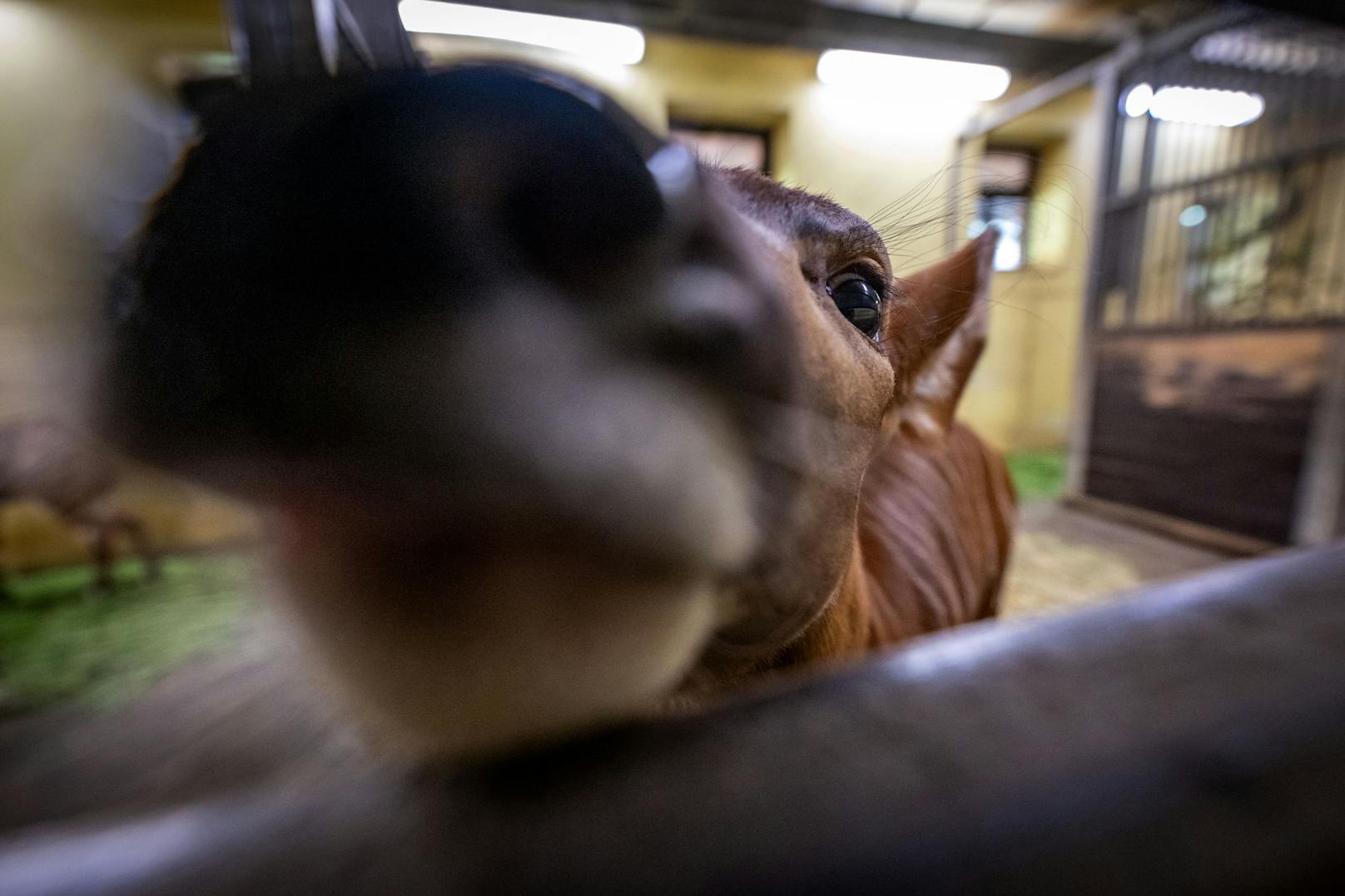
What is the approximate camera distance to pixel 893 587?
1.15 metres

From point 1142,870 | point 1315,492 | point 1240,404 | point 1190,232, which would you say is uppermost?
point 1190,232

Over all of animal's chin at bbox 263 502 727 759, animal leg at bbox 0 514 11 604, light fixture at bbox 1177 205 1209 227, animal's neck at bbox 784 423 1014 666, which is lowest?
animal leg at bbox 0 514 11 604

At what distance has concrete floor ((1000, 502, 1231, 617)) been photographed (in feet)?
7.55

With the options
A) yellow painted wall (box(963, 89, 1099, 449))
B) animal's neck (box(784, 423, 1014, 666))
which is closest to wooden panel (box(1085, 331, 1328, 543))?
yellow painted wall (box(963, 89, 1099, 449))

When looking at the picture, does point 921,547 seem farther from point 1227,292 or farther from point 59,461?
point 1227,292

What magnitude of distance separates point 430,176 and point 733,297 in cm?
12

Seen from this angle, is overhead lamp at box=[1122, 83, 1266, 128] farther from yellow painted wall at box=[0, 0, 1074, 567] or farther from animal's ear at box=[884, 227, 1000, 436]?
animal's ear at box=[884, 227, 1000, 436]

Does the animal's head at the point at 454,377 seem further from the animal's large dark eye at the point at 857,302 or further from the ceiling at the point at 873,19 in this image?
the ceiling at the point at 873,19

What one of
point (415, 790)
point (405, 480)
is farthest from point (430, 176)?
point (415, 790)

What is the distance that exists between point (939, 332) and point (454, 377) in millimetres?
845

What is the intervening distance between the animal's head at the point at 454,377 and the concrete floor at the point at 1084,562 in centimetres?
233

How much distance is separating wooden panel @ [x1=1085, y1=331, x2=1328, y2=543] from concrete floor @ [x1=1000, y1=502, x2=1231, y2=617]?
240 mm

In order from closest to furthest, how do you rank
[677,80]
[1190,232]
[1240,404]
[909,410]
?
1. [909,410]
2. [677,80]
3. [1240,404]
4. [1190,232]

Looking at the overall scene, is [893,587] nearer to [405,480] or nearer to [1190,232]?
[405,480]
